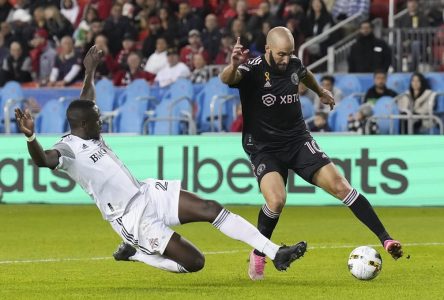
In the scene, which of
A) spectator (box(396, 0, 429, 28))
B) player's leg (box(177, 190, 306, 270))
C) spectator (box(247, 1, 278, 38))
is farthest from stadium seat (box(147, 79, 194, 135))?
player's leg (box(177, 190, 306, 270))

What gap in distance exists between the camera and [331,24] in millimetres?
25203

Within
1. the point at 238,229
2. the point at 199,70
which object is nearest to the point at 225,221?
the point at 238,229

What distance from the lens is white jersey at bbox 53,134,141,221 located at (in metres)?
10.5

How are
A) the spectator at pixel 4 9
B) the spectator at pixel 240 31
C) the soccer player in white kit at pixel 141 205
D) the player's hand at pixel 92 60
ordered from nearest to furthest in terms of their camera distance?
the soccer player in white kit at pixel 141 205
the player's hand at pixel 92 60
the spectator at pixel 240 31
the spectator at pixel 4 9

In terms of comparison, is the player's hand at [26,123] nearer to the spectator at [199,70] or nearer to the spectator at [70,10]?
the spectator at [199,70]

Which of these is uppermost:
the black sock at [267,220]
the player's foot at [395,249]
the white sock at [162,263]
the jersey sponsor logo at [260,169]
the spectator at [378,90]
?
the spectator at [378,90]

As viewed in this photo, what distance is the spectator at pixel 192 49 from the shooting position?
2544 cm

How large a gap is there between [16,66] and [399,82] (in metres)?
8.90

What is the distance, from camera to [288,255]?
33.2ft

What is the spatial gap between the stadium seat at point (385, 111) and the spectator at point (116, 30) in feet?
24.2

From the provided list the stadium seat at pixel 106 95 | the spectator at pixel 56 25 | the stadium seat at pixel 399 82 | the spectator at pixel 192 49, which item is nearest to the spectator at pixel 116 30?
the spectator at pixel 56 25

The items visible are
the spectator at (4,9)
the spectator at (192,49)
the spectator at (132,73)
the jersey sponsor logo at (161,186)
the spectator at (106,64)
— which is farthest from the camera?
the spectator at (4,9)

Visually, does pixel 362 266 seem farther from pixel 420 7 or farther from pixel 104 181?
pixel 420 7

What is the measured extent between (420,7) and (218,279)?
14992mm
